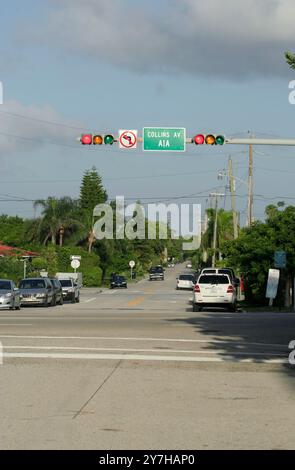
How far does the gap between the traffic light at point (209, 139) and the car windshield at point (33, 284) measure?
1665 cm

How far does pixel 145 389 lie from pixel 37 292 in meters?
28.9

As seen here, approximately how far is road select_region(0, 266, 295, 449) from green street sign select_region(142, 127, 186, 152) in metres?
7.63

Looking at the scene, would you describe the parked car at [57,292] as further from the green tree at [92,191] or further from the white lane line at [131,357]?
the green tree at [92,191]

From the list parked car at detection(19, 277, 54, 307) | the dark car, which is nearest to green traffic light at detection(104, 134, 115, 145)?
parked car at detection(19, 277, 54, 307)

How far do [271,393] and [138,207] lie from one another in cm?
10405

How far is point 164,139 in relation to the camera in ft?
95.8

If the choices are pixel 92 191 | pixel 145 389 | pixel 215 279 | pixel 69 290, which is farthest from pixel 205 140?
pixel 92 191

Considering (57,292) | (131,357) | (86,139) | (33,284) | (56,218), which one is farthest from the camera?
(56,218)

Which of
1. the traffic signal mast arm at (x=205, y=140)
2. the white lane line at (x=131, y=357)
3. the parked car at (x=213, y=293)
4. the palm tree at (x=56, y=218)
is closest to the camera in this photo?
the white lane line at (x=131, y=357)

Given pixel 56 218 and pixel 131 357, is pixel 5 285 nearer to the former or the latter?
pixel 131 357

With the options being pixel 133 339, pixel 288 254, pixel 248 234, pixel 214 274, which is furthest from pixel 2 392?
pixel 248 234

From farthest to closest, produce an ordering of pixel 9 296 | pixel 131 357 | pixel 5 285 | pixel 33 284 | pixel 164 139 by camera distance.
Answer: pixel 33 284, pixel 5 285, pixel 9 296, pixel 164 139, pixel 131 357

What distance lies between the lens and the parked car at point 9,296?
36.1m

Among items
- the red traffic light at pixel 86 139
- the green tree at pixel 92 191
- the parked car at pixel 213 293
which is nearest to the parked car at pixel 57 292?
the parked car at pixel 213 293
